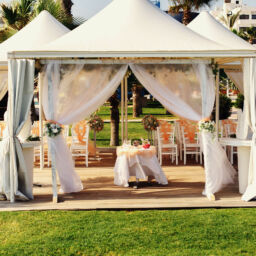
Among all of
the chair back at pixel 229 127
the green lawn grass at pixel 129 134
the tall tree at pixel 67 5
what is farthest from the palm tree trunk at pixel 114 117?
the tall tree at pixel 67 5

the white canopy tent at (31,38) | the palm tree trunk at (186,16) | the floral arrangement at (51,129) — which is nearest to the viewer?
the floral arrangement at (51,129)

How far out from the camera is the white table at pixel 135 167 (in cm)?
829

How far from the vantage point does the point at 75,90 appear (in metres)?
7.75

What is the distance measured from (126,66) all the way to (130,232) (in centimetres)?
306

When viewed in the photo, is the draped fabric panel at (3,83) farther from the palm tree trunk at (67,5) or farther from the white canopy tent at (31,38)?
the palm tree trunk at (67,5)

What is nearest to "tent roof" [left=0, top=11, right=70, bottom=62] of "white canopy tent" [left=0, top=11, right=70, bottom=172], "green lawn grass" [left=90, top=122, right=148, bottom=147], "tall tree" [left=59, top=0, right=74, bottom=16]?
"white canopy tent" [left=0, top=11, right=70, bottom=172]

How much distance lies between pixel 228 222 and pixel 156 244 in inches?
51.4

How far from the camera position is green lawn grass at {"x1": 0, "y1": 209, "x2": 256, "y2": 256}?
17.5ft

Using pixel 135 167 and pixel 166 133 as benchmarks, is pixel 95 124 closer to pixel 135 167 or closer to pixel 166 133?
pixel 166 133

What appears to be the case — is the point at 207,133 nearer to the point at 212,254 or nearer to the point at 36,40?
the point at 212,254

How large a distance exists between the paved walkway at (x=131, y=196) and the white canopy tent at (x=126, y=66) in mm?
325

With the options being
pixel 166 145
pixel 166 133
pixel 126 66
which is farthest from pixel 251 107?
pixel 166 133

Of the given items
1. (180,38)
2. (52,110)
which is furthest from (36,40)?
(180,38)

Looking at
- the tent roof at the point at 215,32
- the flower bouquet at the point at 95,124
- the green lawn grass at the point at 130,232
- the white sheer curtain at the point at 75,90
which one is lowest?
the green lawn grass at the point at 130,232
